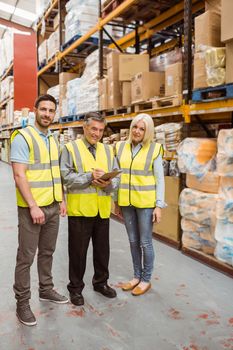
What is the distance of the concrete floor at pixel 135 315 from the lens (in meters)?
2.53

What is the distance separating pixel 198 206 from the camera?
405 cm

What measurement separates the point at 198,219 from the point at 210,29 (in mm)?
2093

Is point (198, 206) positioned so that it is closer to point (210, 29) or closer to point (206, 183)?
point (206, 183)

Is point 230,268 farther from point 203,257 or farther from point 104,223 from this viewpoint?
point 104,223

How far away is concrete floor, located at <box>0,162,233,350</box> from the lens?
2529mm

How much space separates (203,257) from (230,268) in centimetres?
43

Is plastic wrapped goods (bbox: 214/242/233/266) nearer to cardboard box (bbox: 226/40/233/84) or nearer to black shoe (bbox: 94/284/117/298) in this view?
black shoe (bbox: 94/284/117/298)

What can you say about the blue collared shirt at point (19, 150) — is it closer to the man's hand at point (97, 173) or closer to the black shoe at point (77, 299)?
the man's hand at point (97, 173)

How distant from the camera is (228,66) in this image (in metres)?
3.67

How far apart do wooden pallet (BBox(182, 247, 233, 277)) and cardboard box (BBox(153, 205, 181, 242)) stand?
27 cm

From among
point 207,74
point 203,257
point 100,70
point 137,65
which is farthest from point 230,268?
point 100,70

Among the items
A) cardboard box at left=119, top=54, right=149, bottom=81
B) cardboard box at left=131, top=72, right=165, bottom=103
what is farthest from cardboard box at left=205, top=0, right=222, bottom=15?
cardboard box at left=119, top=54, right=149, bottom=81

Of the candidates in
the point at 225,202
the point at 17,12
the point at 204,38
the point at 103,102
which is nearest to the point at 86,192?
the point at 225,202

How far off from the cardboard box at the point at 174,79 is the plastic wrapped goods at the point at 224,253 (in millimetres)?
1962
